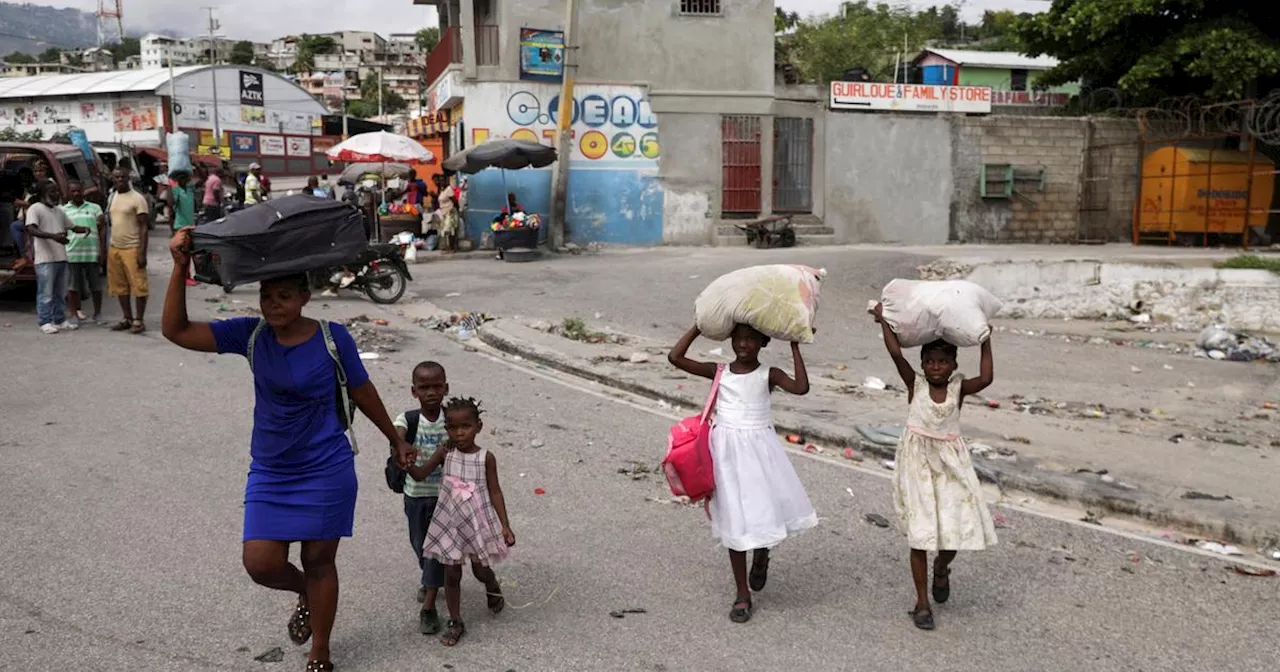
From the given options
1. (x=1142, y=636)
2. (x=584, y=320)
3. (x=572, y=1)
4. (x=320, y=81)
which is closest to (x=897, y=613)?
(x=1142, y=636)

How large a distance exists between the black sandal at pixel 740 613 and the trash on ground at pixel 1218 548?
266cm

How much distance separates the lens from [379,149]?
64.7 feet

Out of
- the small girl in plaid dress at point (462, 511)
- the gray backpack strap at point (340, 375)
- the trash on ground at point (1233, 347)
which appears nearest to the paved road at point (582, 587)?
the small girl in plaid dress at point (462, 511)

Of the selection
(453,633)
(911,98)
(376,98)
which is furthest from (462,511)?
(376,98)

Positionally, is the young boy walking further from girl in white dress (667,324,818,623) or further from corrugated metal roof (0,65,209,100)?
corrugated metal roof (0,65,209,100)

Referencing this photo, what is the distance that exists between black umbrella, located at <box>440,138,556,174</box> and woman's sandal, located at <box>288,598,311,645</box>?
1595cm

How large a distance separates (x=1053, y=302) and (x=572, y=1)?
11199 millimetres

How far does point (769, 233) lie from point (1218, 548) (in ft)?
56.2

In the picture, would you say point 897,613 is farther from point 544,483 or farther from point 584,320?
point 584,320

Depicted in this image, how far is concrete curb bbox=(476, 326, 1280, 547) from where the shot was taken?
5.41m

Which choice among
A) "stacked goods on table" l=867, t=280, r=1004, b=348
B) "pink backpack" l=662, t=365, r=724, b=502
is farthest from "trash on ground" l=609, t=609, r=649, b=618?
"stacked goods on table" l=867, t=280, r=1004, b=348

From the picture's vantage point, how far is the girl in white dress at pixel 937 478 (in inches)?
163

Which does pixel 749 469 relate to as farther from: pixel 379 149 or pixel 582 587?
pixel 379 149

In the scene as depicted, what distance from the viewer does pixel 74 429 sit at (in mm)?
7156
